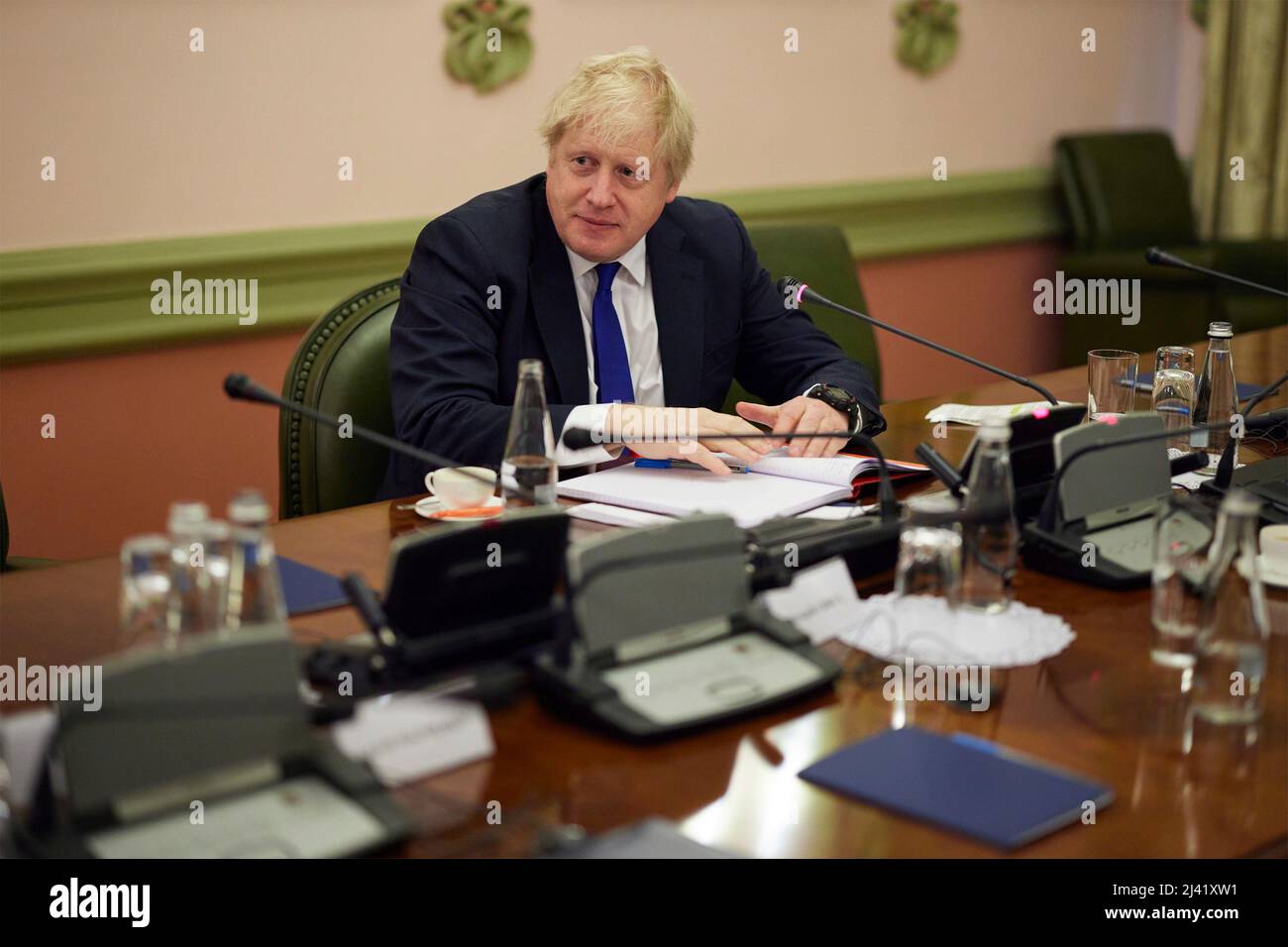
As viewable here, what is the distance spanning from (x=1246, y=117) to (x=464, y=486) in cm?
395

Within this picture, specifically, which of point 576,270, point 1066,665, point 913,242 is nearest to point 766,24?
point 913,242

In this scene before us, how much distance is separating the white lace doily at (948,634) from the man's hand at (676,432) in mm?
499

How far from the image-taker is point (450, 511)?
1726 mm

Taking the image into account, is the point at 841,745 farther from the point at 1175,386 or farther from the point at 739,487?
the point at 1175,386

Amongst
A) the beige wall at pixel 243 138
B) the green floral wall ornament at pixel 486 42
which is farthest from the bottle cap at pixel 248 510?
the green floral wall ornament at pixel 486 42

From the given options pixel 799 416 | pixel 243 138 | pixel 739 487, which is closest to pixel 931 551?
pixel 739 487

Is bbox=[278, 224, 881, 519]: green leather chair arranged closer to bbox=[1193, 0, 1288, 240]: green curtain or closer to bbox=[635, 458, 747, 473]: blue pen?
bbox=[635, 458, 747, 473]: blue pen

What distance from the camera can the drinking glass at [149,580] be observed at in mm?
1180

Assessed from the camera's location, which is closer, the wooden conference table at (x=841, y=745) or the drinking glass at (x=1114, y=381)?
the wooden conference table at (x=841, y=745)


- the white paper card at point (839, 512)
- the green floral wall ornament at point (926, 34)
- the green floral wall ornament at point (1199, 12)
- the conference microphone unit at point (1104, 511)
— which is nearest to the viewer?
the conference microphone unit at point (1104, 511)

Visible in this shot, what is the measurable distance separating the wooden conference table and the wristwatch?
28.7 inches

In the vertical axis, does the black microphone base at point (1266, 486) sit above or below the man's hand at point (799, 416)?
below

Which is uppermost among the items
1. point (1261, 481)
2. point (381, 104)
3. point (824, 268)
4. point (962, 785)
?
point (381, 104)

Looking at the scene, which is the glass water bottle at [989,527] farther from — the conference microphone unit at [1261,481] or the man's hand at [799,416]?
the man's hand at [799,416]
